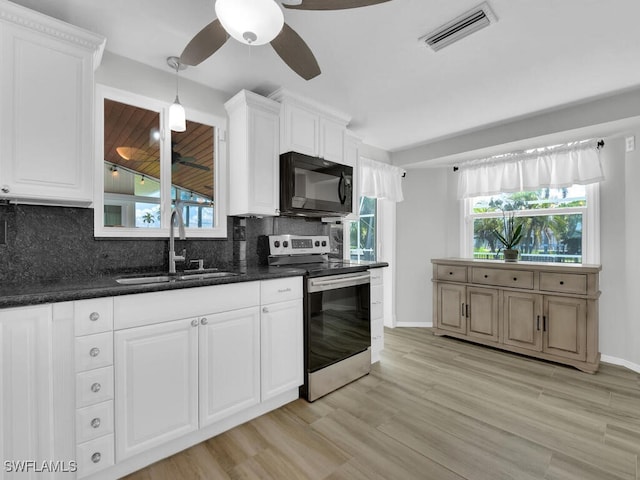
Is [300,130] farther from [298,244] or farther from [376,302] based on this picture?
[376,302]

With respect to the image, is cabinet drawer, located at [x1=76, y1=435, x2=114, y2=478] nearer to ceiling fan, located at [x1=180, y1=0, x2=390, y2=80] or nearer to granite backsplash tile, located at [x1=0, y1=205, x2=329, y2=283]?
granite backsplash tile, located at [x1=0, y1=205, x2=329, y2=283]

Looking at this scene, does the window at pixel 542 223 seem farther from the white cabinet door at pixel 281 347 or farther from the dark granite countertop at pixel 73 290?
the dark granite countertop at pixel 73 290

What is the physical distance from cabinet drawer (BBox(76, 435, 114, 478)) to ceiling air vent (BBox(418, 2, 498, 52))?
2.76 metres

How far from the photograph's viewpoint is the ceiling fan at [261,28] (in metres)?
1.10

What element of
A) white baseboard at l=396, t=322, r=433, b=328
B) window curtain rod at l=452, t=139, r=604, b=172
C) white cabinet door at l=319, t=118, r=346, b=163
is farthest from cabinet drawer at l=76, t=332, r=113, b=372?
window curtain rod at l=452, t=139, r=604, b=172

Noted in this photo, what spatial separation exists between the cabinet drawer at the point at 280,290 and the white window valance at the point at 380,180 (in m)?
1.94

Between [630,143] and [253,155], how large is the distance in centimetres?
341

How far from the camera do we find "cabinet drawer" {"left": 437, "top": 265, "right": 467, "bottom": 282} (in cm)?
354

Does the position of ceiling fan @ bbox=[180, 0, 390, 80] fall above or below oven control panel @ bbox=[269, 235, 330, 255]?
above

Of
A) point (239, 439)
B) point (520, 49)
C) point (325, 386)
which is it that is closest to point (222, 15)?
point (520, 49)

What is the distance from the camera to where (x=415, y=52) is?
2041 mm

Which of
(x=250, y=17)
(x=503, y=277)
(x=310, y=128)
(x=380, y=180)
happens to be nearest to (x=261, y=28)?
(x=250, y=17)

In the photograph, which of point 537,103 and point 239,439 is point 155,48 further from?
point 537,103

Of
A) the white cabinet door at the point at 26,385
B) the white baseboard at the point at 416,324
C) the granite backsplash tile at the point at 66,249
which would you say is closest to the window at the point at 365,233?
the white baseboard at the point at 416,324
